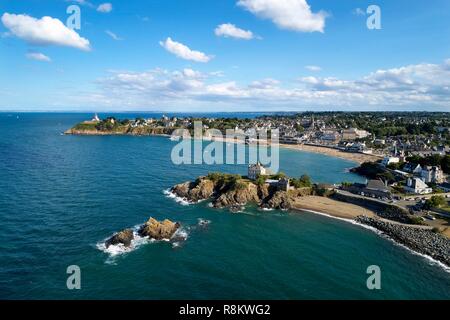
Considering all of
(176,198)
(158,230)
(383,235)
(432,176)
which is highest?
(432,176)

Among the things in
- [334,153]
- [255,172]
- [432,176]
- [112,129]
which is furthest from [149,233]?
[112,129]

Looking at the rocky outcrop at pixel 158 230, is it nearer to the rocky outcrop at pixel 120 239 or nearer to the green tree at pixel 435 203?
the rocky outcrop at pixel 120 239

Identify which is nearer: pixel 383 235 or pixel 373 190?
pixel 383 235

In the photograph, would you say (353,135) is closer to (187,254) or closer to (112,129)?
(112,129)

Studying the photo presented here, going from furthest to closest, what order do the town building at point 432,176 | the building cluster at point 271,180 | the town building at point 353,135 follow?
the town building at point 353,135 → the town building at point 432,176 → the building cluster at point 271,180

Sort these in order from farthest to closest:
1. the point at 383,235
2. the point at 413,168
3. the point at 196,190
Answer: the point at 413,168 < the point at 196,190 < the point at 383,235

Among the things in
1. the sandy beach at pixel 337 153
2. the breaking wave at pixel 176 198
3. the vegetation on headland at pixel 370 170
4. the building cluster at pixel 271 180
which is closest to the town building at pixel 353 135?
the sandy beach at pixel 337 153

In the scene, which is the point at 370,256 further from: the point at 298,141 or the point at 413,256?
the point at 298,141
